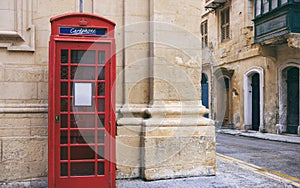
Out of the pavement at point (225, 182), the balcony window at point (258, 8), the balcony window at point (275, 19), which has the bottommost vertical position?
the pavement at point (225, 182)

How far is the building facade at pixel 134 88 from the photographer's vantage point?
5.88m

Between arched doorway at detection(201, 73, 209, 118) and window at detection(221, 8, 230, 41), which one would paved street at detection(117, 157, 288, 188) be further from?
window at detection(221, 8, 230, 41)

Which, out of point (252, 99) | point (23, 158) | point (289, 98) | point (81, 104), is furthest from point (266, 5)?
point (23, 158)

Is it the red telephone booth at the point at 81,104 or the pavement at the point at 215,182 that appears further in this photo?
the pavement at the point at 215,182

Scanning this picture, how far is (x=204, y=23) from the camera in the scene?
26641 mm

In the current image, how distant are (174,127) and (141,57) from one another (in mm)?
1373

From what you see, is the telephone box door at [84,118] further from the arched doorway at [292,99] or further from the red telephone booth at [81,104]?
the arched doorway at [292,99]

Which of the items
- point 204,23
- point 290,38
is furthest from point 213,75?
point 290,38

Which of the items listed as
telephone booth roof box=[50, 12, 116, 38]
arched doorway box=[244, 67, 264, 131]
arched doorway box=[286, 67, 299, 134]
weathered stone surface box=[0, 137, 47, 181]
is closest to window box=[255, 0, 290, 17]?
arched doorway box=[286, 67, 299, 134]

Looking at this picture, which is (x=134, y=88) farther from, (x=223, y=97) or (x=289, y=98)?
(x=223, y=97)

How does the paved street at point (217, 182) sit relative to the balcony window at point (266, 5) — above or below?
below

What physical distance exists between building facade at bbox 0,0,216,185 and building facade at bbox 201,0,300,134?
10748 mm

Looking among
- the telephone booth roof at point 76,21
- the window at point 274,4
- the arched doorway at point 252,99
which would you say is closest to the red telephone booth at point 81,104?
the telephone booth roof at point 76,21

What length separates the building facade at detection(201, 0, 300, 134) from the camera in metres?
17.1
